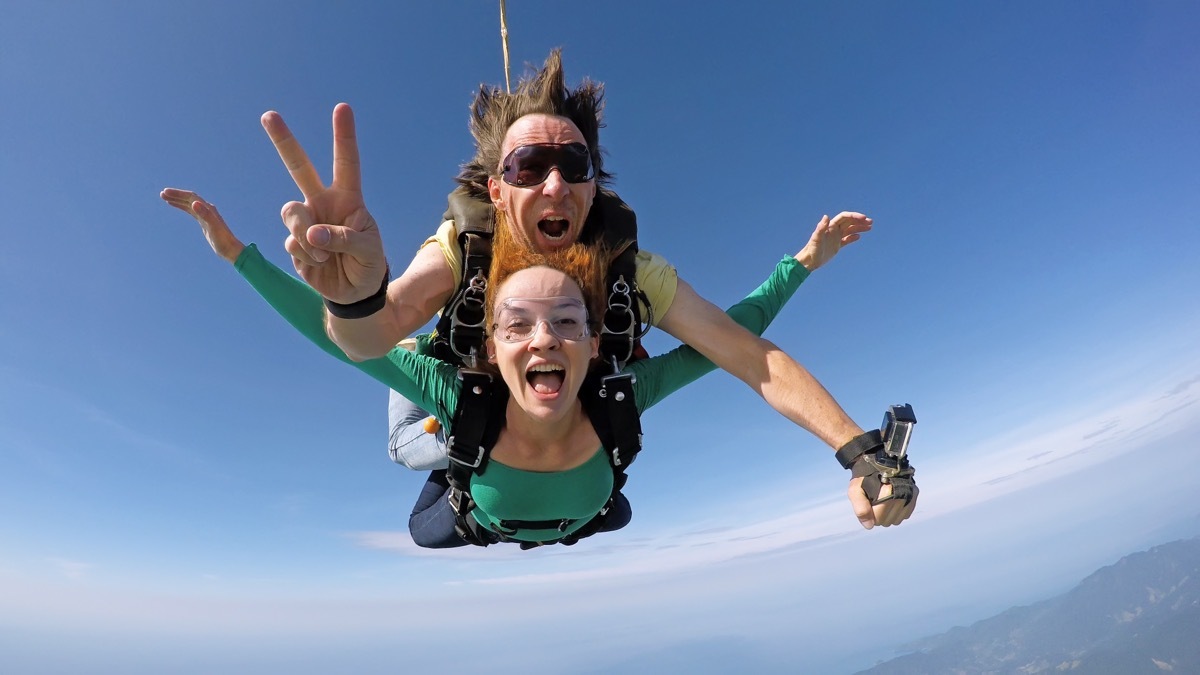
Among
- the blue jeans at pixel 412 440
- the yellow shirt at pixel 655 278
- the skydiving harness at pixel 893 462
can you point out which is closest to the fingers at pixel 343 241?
the yellow shirt at pixel 655 278

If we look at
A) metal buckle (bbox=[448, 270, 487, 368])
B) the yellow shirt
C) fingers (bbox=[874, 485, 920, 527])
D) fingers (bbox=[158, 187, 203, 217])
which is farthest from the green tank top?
fingers (bbox=[158, 187, 203, 217])

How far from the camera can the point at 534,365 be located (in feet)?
7.86

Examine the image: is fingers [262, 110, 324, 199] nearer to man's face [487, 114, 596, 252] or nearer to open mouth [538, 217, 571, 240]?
man's face [487, 114, 596, 252]

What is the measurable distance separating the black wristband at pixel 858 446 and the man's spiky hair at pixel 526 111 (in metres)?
1.98

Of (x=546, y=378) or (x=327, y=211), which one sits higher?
(x=327, y=211)

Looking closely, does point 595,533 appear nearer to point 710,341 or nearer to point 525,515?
point 525,515

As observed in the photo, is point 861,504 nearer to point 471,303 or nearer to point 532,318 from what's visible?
point 532,318

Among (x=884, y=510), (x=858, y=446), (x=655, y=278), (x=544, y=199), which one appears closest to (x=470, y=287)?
(x=544, y=199)

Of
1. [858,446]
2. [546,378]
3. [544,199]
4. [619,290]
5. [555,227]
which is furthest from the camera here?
[555,227]

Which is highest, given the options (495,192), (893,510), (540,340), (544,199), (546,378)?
(495,192)

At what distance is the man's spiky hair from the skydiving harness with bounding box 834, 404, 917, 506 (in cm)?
205

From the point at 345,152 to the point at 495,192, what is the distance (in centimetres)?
136

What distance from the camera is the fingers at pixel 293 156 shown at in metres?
1.53

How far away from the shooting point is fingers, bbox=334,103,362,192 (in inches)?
61.2
